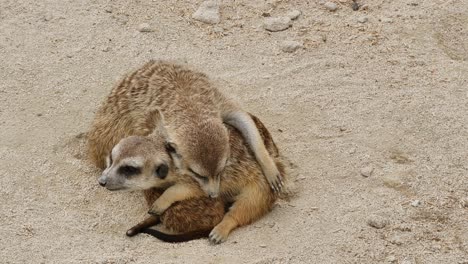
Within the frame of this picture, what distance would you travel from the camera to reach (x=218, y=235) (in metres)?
3.39

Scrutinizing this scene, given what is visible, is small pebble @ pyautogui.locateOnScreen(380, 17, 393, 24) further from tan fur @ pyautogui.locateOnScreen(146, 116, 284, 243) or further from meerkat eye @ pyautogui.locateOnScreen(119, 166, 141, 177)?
meerkat eye @ pyautogui.locateOnScreen(119, 166, 141, 177)

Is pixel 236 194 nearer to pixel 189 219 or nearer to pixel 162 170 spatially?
pixel 189 219

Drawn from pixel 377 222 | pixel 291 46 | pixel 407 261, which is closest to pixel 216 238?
pixel 377 222

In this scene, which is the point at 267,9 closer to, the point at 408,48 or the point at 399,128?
the point at 408,48

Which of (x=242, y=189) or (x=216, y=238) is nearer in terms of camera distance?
(x=216, y=238)

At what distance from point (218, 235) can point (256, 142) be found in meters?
0.50

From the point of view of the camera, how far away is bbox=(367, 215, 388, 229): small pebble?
11.1 ft

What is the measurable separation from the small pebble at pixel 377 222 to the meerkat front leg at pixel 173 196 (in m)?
0.70

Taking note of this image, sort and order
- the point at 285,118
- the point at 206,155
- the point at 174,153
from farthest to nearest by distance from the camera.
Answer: the point at 285,118 → the point at 174,153 → the point at 206,155

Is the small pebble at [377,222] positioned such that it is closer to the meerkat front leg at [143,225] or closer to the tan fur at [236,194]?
the tan fur at [236,194]

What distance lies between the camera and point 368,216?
3438 mm

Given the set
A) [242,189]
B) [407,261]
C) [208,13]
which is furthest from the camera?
[208,13]

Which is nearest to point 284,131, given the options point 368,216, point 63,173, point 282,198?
point 282,198

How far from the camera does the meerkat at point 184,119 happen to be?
3340mm
